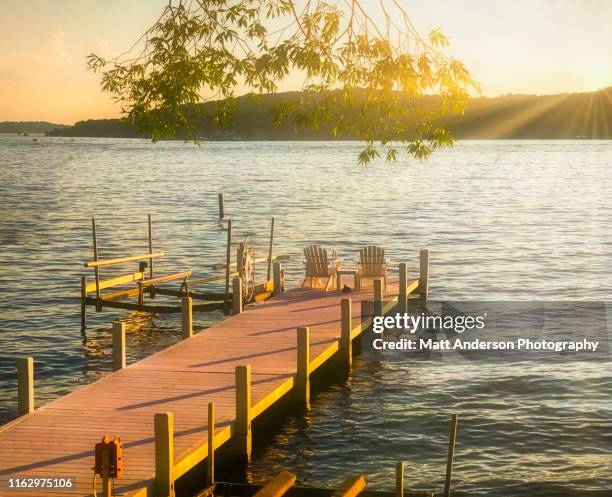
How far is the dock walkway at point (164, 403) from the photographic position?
42.4 ft

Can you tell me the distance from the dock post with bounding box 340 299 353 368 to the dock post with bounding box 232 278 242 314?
366 centimetres

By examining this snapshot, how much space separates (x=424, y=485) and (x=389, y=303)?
36.0 feet

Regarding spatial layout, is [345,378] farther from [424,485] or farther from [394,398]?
[424,485]

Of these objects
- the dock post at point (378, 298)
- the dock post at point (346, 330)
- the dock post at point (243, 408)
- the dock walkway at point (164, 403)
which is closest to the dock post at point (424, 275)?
the dock post at point (378, 298)

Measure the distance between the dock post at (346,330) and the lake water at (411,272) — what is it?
0.57 metres

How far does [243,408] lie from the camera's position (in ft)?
50.1

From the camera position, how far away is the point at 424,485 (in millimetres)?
15922

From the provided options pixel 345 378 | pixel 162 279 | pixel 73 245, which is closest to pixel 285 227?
pixel 73 245

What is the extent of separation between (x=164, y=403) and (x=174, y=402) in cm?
17

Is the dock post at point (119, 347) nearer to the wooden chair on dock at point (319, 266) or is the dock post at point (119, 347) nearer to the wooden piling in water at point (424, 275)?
the wooden chair on dock at point (319, 266)

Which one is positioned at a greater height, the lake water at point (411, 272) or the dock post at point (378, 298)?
the dock post at point (378, 298)

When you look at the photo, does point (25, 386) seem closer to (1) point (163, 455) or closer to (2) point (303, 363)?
(1) point (163, 455)

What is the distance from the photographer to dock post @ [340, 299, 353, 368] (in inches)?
837

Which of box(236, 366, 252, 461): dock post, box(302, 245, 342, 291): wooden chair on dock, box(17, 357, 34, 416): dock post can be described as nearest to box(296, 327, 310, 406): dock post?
box(236, 366, 252, 461): dock post
